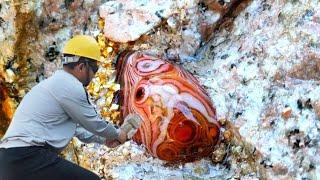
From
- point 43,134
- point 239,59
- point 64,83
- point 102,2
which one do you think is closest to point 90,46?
point 64,83

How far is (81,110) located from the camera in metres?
3.23

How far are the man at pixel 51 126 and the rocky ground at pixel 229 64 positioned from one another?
122cm

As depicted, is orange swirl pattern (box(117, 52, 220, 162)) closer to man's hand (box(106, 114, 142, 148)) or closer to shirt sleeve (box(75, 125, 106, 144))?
man's hand (box(106, 114, 142, 148))

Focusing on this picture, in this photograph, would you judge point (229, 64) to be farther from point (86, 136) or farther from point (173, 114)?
point (86, 136)

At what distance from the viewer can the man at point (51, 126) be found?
314 centimetres

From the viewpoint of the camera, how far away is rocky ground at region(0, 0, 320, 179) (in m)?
4.12

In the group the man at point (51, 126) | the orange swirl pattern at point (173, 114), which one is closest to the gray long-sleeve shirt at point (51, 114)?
the man at point (51, 126)

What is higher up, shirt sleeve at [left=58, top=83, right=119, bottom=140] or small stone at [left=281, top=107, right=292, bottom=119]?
small stone at [left=281, top=107, right=292, bottom=119]

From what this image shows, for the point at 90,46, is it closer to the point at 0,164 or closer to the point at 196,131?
the point at 0,164

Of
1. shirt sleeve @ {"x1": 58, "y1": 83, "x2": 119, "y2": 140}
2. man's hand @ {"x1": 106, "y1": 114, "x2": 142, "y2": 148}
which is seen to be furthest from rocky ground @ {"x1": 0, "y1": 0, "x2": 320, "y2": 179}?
shirt sleeve @ {"x1": 58, "y1": 83, "x2": 119, "y2": 140}

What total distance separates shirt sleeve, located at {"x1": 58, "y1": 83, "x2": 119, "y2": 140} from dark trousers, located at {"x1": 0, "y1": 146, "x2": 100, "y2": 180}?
0.74 ft

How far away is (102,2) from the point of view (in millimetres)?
5328

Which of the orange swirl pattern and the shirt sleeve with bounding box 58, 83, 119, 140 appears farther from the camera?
the orange swirl pattern

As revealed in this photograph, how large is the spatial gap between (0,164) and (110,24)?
6.91 feet
